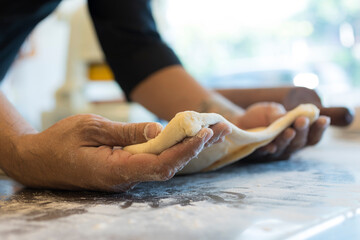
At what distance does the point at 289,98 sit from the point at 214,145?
542 millimetres

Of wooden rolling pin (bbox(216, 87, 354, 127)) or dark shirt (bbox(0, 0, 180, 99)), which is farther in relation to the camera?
dark shirt (bbox(0, 0, 180, 99))

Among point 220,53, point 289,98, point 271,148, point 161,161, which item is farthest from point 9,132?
point 220,53

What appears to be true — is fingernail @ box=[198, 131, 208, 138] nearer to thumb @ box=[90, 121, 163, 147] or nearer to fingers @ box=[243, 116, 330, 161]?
thumb @ box=[90, 121, 163, 147]

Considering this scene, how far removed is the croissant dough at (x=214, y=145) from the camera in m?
→ 0.43

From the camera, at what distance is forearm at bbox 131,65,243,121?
3.11ft

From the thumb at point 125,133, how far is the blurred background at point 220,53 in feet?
5.68

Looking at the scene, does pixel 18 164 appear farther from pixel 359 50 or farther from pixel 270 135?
pixel 359 50

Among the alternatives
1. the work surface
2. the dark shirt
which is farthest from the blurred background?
the work surface

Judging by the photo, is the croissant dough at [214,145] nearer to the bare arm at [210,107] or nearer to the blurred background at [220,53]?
the bare arm at [210,107]

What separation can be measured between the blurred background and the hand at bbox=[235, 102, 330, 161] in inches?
50.1

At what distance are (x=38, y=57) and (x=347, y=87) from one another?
A: 3.02 m

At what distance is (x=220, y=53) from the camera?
3.71 metres

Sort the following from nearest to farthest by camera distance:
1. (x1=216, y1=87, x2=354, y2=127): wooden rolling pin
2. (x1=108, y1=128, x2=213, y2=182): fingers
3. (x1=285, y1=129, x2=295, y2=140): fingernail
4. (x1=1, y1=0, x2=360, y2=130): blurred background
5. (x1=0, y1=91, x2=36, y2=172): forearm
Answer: (x1=108, y1=128, x2=213, y2=182): fingers
(x1=0, y1=91, x2=36, y2=172): forearm
(x1=285, y1=129, x2=295, y2=140): fingernail
(x1=216, y1=87, x2=354, y2=127): wooden rolling pin
(x1=1, y1=0, x2=360, y2=130): blurred background

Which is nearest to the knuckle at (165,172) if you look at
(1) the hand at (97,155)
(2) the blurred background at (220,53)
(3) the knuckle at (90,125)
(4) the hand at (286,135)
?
(1) the hand at (97,155)
